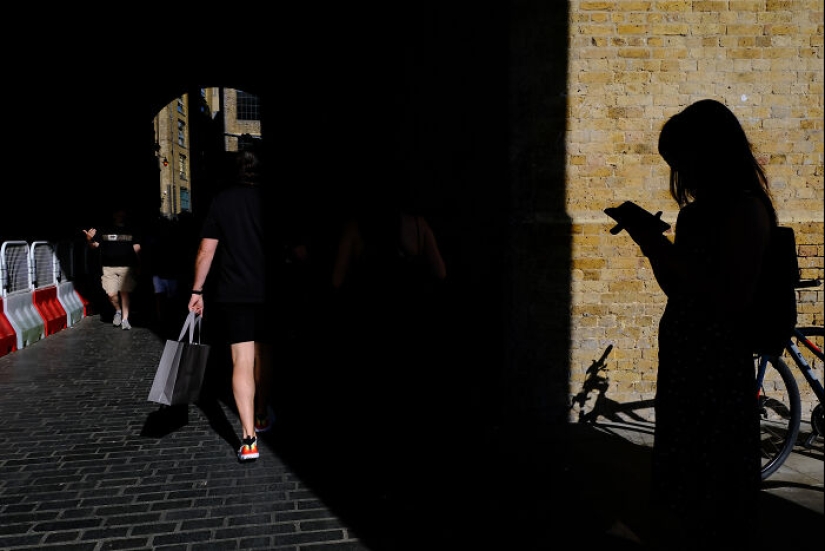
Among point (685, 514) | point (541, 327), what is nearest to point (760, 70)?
point (541, 327)

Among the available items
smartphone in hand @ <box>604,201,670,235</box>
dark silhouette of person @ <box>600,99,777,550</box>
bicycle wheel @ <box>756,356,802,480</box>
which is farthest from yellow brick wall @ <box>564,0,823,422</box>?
smartphone in hand @ <box>604,201,670,235</box>

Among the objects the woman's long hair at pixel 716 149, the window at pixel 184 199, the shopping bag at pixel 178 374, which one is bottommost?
the shopping bag at pixel 178 374

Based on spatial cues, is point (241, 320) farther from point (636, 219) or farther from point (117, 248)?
point (117, 248)

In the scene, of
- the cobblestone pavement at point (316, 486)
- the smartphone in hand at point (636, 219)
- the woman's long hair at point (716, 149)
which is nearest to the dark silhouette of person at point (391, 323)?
the cobblestone pavement at point (316, 486)

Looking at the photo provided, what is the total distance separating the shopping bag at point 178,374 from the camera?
3869mm

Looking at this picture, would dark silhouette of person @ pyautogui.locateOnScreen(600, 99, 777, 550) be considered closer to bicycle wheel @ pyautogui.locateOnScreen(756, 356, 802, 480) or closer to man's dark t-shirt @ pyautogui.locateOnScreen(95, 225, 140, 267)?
bicycle wheel @ pyautogui.locateOnScreen(756, 356, 802, 480)

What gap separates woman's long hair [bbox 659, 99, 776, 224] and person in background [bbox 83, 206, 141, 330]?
30.5 feet

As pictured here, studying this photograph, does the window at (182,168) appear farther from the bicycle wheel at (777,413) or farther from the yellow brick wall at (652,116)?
the bicycle wheel at (777,413)

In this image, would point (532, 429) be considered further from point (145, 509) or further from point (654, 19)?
point (654, 19)

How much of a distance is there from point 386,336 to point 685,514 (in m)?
2.21

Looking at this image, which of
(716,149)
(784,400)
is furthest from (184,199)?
(716,149)

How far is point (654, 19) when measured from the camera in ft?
15.1

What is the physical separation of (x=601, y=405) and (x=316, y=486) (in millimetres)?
2233

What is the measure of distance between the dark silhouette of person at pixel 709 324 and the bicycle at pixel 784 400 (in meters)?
1.18
